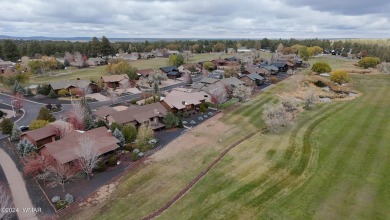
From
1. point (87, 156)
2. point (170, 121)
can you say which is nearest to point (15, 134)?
point (87, 156)

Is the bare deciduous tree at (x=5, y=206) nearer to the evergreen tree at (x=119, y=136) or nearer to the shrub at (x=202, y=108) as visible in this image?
the evergreen tree at (x=119, y=136)

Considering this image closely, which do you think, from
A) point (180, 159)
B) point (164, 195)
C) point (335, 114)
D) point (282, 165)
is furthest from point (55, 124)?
point (335, 114)

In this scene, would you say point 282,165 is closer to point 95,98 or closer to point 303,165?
point 303,165

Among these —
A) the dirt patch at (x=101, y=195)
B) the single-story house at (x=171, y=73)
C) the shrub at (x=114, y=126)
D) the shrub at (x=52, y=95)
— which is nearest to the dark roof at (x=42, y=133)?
the shrub at (x=114, y=126)

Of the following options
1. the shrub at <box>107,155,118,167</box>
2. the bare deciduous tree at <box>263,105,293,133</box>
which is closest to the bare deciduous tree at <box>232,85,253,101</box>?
the bare deciduous tree at <box>263,105,293,133</box>

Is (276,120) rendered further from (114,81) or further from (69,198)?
(114,81)

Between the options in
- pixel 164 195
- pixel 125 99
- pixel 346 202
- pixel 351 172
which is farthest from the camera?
pixel 125 99
